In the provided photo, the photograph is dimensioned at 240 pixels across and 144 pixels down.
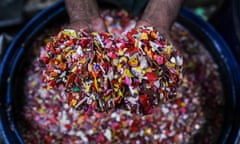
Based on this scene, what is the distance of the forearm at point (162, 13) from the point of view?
1029mm

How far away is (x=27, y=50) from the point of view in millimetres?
1328

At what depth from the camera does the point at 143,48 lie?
3.08 ft

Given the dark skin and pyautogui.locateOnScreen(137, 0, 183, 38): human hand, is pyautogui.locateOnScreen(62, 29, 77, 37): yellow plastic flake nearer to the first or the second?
A: the dark skin

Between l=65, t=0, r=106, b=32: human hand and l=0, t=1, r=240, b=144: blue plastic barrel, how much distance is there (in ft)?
1.00

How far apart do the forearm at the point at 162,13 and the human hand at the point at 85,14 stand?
0.15 m

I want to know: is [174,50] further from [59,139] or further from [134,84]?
[59,139]

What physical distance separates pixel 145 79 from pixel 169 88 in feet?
0.27

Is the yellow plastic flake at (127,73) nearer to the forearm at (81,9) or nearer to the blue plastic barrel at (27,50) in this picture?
the forearm at (81,9)

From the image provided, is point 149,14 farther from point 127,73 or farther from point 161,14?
point 127,73

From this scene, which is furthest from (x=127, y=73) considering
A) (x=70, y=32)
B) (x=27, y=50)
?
(x=27, y=50)

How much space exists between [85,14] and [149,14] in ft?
0.64

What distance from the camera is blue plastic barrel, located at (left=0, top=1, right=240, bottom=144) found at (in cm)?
116

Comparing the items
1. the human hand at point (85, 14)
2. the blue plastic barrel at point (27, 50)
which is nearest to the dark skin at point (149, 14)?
the human hand at point (85, 14)

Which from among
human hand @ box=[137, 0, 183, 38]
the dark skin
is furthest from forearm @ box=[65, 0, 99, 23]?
human hand @ box=[137, 0, 183, 38]
